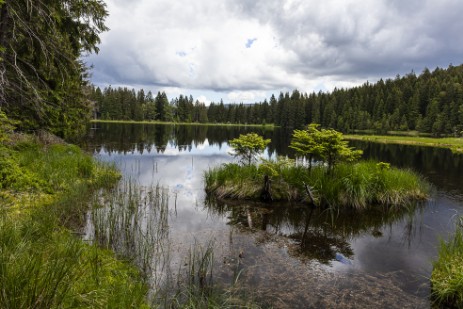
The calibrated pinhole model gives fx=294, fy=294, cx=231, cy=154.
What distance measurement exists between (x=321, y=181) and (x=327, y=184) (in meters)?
0.31

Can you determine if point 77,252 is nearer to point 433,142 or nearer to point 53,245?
point 53,245

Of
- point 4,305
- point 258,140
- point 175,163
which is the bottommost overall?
point 175,163

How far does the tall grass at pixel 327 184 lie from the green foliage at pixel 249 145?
1.22 m

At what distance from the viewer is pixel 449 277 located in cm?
613

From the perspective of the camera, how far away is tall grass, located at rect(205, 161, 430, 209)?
13.1 meters

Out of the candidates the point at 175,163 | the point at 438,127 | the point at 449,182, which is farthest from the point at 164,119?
Result: the point at 449,182

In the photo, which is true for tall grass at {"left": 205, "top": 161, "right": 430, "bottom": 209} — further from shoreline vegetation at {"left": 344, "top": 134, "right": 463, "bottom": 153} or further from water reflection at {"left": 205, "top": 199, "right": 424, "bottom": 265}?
shoreline vegetation at {"left": 344, "top": 134, "right": 463, "bottom": 153}

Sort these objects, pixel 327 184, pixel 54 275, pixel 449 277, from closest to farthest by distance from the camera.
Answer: pixel 54 275, pixel 449 277, pixel 327 184

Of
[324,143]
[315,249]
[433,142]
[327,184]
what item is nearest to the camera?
[315,249]

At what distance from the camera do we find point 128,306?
177 inches

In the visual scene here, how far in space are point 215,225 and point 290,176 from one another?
526cm

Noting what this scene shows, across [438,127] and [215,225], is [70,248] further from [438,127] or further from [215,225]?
[438,127]

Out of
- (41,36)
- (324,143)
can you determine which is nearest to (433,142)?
(324,143)

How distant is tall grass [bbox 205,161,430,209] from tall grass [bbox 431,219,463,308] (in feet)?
18.2
